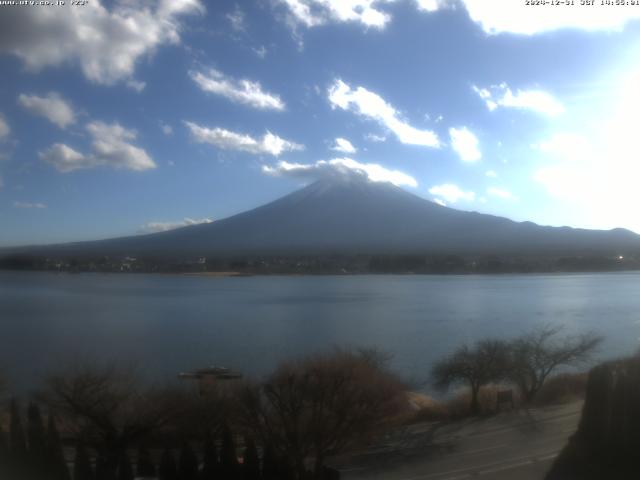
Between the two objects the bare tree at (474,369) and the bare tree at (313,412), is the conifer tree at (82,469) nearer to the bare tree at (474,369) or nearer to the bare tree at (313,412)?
the bare tree at (313,412)

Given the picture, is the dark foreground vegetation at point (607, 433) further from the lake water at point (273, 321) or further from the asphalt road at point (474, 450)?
the lake water at point (273, 321)

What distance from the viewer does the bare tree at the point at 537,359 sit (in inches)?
257

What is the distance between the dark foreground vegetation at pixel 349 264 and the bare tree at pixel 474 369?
62.8 ft

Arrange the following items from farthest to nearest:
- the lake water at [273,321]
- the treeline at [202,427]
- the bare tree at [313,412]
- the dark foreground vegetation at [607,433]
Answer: the lake water at [273,321]
the bare tree at [313,412]
the treeline at [202,427]
the dark foreground vegetation at [607,433]

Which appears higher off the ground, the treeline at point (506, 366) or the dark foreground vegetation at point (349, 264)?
Answer: the dark foreground vegetation at point (349, 264)

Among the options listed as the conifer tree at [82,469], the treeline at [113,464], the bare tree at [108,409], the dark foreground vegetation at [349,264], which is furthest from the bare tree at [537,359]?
the dark foreground vegetation at [349,264]

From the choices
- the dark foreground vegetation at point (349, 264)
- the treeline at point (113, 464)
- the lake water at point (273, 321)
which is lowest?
the lake water at point (273, 321)

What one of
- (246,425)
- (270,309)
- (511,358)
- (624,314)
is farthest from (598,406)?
(270,309)

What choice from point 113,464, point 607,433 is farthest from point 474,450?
point 113,464

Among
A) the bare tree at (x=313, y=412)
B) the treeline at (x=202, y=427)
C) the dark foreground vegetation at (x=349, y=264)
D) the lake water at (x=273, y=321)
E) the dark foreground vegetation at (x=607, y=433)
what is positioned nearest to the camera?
the dark foreground vegetation at (x=607, y=433)

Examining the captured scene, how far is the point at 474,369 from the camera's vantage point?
6723 mm

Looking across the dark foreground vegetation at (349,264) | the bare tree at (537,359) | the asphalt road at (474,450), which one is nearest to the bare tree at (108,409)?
the asphalt road at (474,450)

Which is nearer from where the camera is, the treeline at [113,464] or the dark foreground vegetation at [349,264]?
the treeline at [113,464]

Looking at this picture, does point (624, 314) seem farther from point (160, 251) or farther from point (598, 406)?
point (160, 251)
